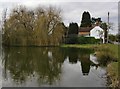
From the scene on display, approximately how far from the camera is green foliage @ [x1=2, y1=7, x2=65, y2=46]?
33969 millimetres

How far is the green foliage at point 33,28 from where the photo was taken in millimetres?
33969

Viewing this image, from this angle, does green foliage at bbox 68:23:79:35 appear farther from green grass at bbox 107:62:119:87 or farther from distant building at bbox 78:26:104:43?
green grass at bbox 107:62:119:87

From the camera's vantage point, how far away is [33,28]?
3547cm

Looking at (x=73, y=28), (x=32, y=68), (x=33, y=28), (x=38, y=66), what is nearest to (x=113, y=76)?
(x=32, y=68)

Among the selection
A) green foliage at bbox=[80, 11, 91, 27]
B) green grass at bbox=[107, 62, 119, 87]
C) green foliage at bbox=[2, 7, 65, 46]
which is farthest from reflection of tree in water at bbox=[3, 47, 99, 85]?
green foliage at bbox=[80, 11, 91, 27]

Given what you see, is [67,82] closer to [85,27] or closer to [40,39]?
[40,39]

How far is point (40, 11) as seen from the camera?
117 ft

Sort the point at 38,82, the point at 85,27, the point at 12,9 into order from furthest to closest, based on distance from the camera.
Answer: the point at 85,27, the point at 12,9, the point at 38,82

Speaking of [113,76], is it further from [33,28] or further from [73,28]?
[73,28]

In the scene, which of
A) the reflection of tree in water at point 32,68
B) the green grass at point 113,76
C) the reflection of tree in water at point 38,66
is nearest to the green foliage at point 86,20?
the reflection of tree in water at point 38,66

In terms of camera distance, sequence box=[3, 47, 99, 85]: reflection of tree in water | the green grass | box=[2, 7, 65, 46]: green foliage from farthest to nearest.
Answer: box=[2, 7, 65, 46]: green foliage, box=[3, 47, 99, 85]: reflection of tree in water, the green grass

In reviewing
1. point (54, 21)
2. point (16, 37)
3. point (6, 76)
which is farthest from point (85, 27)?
point (6, 76)

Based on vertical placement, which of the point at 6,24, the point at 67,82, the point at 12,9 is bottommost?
the point at 67,82

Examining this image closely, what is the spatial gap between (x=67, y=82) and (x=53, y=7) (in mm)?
27440
